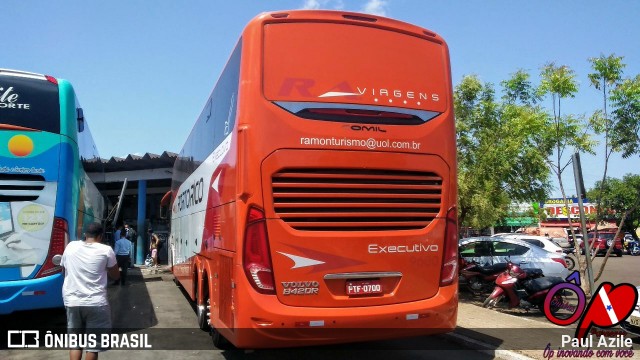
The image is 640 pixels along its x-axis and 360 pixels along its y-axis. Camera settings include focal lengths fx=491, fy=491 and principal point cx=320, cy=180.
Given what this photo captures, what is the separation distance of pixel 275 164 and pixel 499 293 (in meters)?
6.72

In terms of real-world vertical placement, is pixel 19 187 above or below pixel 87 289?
above

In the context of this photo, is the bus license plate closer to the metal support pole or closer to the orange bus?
the orange bus

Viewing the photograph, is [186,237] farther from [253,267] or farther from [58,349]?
[253,267]

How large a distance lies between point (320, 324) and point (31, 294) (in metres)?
4.64

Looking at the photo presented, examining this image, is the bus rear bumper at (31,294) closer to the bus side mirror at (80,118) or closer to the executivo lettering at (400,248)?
the bus side mirror at (80,118)

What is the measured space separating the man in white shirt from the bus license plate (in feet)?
8.43

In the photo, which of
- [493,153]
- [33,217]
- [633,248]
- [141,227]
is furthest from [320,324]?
[633,248]

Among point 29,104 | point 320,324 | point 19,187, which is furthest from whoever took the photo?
point 29,104

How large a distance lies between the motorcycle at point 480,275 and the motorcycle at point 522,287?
1748 mm

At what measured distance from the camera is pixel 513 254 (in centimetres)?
1273

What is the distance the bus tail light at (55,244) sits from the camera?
23.6ft

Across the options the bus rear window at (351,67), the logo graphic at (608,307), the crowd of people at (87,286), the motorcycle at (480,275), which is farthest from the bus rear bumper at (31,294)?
the motorcycle at (480,275)

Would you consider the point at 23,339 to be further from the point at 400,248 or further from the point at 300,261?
the point at 400,248

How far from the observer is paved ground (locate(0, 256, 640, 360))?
664cm
